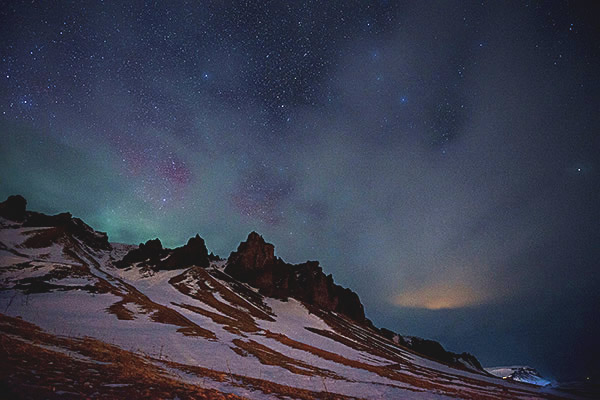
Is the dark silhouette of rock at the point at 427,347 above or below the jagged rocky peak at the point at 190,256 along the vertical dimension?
below

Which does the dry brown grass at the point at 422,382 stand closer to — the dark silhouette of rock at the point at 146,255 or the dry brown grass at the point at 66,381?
the dry brown grass at the point at 66,381

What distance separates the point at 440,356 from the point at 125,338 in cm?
19867

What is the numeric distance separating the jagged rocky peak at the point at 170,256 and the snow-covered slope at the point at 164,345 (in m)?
17.2

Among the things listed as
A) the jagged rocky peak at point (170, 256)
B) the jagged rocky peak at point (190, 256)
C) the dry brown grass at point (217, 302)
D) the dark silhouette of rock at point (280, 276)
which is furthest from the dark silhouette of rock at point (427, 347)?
the jagged rocky peak at point (170, 256)

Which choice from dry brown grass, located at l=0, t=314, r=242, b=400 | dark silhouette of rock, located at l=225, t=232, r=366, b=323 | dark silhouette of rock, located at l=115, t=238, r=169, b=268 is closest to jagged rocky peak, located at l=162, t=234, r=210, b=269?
dark silhouette of rock, located at l=115, t=238, r=169, b=268

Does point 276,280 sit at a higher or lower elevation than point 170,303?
higher

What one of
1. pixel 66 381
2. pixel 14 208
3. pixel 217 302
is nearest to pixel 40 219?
pixel 14 208

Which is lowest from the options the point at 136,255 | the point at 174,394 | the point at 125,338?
the point at 125,338

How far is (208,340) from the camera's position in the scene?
1542 inches

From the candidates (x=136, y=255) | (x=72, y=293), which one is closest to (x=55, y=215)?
(x=136, y=255)

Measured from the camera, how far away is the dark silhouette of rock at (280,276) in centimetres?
13512

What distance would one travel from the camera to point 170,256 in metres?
136

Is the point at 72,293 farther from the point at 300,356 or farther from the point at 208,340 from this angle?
the point at 300,356

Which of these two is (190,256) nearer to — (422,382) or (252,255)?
(252,255)
